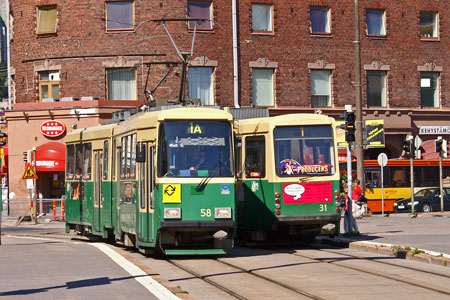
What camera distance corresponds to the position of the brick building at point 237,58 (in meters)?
45.0

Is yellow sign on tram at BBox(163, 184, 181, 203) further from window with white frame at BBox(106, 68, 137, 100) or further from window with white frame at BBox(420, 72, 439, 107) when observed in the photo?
window with white frame at BBox(420, 72, 439, 107)

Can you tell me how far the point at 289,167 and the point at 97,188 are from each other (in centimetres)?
544

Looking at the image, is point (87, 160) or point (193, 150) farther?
point (87, 160)

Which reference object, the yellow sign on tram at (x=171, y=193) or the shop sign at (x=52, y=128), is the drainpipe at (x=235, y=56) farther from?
the yellow sign on tram at (x=171, y=193)

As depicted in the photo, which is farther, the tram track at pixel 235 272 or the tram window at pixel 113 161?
the tram window at pixel 113 161

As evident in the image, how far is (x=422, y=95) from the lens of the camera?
49719 mm

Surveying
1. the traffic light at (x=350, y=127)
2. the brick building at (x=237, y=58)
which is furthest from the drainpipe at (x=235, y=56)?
the traffic light at (x=350, y=127)

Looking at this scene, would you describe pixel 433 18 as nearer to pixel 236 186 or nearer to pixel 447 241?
pixel 447 241

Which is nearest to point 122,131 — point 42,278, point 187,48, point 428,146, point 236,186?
point 236,186

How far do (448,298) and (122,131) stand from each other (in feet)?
37.3

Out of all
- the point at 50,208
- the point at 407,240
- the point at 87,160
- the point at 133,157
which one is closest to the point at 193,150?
the point at 133,157

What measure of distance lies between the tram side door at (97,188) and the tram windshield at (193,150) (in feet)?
17.9

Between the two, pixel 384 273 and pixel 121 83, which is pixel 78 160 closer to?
pixel 384 273

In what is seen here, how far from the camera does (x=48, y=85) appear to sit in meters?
46.0
